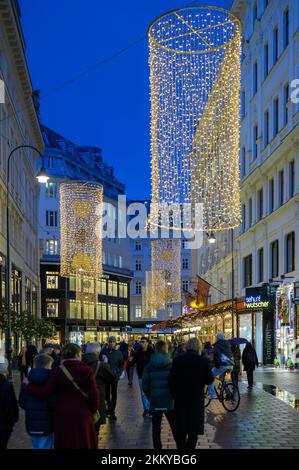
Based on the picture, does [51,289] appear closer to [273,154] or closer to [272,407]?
[273,154]

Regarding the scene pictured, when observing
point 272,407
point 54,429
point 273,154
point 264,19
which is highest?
point 264,19

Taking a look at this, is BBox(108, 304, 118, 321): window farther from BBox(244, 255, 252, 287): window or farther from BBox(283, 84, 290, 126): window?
BBox(283, 84, 290, 126): window

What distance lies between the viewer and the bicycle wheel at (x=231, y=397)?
16531 mm

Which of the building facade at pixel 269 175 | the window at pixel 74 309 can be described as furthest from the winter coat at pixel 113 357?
the window at pixel 74 309

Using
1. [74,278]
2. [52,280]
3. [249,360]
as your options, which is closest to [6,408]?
[249,360]

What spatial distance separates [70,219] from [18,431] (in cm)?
3289

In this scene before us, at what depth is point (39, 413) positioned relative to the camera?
7602mm

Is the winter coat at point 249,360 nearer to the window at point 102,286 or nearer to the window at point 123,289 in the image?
the window at point 102,286

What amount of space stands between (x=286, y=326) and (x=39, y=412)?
2756 cm

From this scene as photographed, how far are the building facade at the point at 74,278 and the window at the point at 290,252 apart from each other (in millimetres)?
43210

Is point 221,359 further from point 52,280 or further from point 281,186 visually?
point 52,280

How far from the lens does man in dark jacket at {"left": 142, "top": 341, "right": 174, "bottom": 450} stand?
991 centimetres
